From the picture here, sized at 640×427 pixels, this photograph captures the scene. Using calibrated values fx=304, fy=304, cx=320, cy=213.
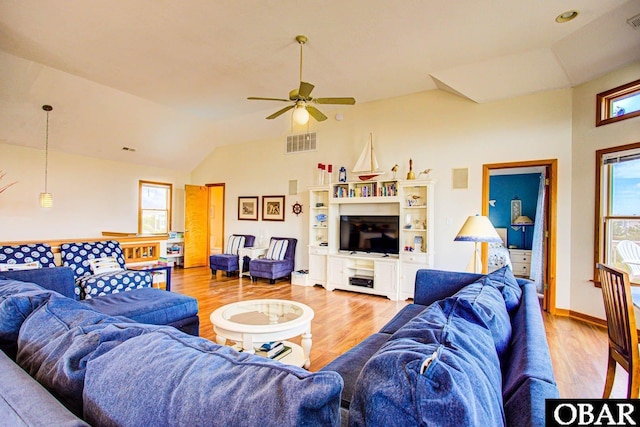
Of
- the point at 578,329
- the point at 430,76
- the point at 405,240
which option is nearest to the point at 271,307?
the point at 405,240

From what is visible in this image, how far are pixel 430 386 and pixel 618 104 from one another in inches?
189

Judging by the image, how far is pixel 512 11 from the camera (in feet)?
10.1

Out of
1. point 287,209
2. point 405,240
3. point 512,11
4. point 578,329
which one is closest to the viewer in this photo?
point 512,11

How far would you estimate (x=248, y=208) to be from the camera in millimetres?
7230

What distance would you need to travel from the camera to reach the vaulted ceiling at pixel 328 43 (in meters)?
3.08

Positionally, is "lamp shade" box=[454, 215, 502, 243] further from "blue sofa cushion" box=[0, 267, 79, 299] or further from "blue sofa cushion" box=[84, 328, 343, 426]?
"blue sofa cushion" box=[0, 267, 79, 299]

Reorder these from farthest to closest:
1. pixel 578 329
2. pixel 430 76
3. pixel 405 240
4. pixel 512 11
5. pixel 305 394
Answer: pixel 405 240 → pixel 430 76 → pixel 578 329 → pixel 512 11 → pixel 305 394

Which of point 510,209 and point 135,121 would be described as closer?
point 135,121

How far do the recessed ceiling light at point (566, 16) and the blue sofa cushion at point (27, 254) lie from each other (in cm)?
627

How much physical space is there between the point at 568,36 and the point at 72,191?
334 inches

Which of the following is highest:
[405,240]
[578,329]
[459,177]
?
[459,177]

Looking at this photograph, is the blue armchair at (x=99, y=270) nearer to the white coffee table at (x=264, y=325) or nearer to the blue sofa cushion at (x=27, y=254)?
the blue sofa cushion at (x=27, y=254)

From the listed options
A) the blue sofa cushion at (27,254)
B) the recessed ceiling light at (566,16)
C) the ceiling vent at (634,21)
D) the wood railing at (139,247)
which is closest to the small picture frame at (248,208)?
the wood railing at (139,247)

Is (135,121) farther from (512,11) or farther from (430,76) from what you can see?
(512,11)
